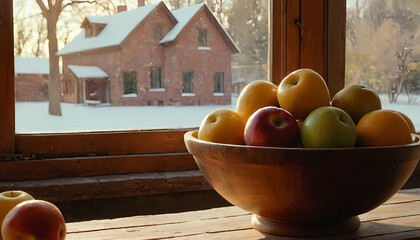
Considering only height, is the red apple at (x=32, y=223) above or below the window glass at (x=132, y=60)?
below

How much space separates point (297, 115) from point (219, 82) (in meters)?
0.85

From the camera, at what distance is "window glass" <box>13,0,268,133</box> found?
1.54m

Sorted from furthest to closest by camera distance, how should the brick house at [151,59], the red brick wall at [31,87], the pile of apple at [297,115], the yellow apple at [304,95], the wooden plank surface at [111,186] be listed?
the brick house at [151,59] → the red brick wall at [31,87] → the wooden plank surface at [111,186] → the yellow apple at [304,95] → the pile of apple at [297,115]

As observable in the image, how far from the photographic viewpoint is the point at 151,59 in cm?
168

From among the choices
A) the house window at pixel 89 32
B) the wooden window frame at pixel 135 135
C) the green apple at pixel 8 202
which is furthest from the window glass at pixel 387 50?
the green apple at pixel 8 202

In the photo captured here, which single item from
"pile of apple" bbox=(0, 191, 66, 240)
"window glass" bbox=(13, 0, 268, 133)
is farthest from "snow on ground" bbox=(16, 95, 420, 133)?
"pile of apple" bbox=(0, 191, 66, 240)

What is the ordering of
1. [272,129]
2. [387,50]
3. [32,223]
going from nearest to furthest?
[32,223] → [272,129] → [387,50]

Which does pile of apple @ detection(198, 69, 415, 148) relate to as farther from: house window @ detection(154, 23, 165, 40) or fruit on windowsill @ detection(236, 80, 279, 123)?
house window @ detection(154, 23, 165, 40)

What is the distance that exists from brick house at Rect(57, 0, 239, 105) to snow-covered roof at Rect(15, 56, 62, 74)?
6 cm

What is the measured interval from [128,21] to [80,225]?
0.85 metres

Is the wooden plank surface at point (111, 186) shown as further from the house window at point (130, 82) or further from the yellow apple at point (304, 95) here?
the yellow apple at point (304, 95)

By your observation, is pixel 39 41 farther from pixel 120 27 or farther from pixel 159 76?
pixel 159 76

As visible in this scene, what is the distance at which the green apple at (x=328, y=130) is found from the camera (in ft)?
2.68

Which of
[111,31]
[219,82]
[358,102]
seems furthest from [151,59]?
[358,102]
